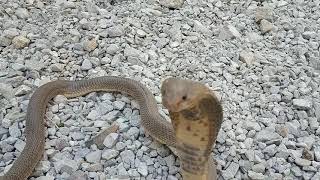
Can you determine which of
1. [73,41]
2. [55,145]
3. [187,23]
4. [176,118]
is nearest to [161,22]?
[187,23]

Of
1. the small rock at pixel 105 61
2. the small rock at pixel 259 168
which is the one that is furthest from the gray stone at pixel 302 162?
the small rock at pixel 105 61

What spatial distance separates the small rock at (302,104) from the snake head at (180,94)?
158cm

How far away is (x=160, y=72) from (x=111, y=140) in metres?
0.81

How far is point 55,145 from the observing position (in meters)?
3.64

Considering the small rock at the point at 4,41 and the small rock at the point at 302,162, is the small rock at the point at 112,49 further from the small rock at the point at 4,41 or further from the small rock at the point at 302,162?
the small rock at the point at 302,162

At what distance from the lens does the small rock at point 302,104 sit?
3803mm

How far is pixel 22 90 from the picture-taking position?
13.2ft

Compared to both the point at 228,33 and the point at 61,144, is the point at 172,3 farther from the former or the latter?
the point at 61,144

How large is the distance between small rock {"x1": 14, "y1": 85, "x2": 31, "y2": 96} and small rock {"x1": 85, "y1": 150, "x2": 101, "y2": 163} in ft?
Result: 2.75

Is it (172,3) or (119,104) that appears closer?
(119,104)

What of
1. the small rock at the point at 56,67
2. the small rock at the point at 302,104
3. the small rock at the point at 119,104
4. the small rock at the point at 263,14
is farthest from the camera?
the small rock at the point at 263,14

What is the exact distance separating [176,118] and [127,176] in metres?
0.95

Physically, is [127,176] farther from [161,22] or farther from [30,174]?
[161,22]

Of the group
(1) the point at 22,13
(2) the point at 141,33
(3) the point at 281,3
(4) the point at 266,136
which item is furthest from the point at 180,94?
(3) the point at 281,3
